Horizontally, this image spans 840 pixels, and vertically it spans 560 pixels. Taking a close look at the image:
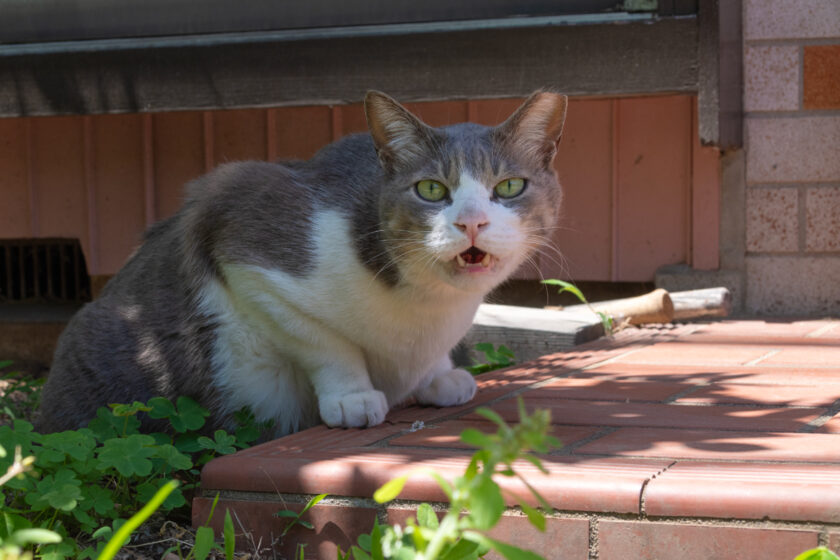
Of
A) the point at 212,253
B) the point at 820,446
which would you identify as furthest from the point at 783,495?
the point at 212,253

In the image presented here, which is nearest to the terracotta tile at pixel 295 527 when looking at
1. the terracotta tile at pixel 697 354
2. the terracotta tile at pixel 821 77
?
the terracotta tile at pixel 697 354

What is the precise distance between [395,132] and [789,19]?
3.06 meters

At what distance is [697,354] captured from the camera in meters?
3.52

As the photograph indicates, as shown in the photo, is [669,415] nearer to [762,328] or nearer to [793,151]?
[762,328]

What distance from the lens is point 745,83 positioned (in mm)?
4758

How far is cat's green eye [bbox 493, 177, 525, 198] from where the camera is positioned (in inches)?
94.6

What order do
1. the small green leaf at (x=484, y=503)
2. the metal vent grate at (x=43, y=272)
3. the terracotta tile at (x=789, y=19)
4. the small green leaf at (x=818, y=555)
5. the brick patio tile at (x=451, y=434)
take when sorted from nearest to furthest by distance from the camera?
1. the small green leaf at (x=484, y=503)
2. the small green leaf at (x=818, y=555)
3. the brick patio tile at (x=451, y=434)
4. the terracotta tile at (x=789, y=19)
5. the metal vent grate at (x=43, y=272)

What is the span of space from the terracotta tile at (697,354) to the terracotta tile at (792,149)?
1.40 metres

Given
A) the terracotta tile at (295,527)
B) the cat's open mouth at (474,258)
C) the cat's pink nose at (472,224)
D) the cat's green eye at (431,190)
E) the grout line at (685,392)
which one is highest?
the cat's green eye at (431,190)

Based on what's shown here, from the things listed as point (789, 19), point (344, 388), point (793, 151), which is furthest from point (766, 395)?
point (789, 19)

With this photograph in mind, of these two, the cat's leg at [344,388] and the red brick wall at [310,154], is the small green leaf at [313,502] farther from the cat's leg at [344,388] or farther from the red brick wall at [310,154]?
the red brick wall at [310,154]

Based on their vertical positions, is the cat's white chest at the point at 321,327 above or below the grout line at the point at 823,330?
above

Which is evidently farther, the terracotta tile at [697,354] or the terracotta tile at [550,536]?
the terracotta tile at [697,354]

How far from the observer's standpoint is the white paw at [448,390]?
269cm
